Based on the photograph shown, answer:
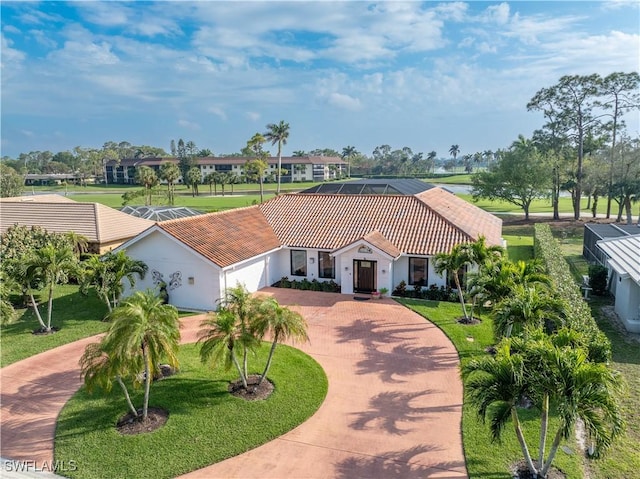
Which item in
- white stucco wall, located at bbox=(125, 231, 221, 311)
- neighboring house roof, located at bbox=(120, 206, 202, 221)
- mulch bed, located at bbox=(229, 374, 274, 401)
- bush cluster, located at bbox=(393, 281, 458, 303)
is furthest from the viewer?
neighboring house roof, located at bbox=(120, 206, 202, 221)

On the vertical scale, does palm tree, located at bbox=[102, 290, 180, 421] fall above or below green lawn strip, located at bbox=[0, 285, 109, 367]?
above

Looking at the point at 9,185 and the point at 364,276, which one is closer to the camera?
the point at 364,276

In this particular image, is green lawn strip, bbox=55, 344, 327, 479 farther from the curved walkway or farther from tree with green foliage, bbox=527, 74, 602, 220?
tree with green foliage, bbox=527, 74, 602, 220

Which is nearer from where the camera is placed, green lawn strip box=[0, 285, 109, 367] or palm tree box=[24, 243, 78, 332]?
green lawn strip box=[0, 285, 109, 367]

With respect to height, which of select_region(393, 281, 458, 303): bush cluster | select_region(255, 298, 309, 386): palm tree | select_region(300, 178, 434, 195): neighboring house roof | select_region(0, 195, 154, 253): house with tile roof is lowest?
select_region(393, 281, 458, 303): bush cluster

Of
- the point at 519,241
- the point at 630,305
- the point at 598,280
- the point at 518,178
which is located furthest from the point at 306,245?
the point at 518,178

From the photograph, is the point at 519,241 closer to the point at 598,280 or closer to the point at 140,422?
the point at 598,280

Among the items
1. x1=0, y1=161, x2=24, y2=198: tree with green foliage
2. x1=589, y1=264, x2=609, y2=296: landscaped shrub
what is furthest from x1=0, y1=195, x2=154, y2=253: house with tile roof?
x1=0, y1=161, x2=24, y2=198: tree with green foliage
